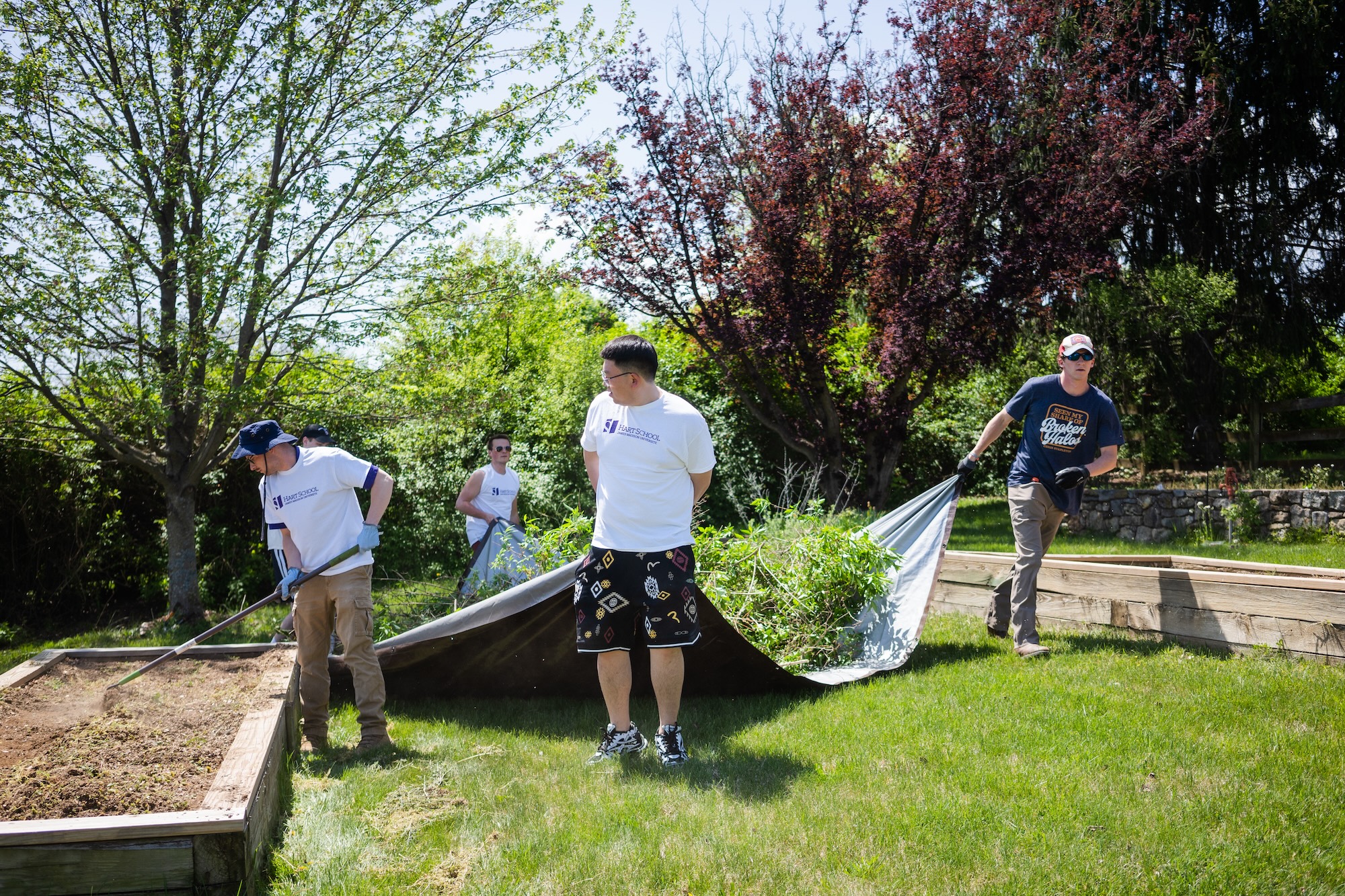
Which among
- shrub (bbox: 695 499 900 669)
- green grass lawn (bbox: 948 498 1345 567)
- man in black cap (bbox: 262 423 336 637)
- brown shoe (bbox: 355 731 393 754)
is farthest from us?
green grass lawn (bbox: 948 498 1345 567)

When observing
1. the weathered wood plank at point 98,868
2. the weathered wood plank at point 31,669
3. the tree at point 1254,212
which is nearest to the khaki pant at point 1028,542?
the weathered wood plank at point 98,868

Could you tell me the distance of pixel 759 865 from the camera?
8.64 ft

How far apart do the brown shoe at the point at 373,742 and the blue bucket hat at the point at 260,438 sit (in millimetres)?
1381

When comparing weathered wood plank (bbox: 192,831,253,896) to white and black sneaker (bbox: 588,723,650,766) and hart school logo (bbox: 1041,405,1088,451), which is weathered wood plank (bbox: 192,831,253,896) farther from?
hart school logo (bbox: 1041,405,1088,451)

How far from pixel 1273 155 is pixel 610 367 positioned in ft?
45.7

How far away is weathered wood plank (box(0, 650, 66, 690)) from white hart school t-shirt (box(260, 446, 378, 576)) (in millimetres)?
1346

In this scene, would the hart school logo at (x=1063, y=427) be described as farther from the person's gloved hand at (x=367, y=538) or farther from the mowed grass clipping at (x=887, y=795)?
the person's gloved hand at (x=367, y=538)

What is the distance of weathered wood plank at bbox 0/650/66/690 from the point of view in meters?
4.07

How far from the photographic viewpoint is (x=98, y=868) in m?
2.38

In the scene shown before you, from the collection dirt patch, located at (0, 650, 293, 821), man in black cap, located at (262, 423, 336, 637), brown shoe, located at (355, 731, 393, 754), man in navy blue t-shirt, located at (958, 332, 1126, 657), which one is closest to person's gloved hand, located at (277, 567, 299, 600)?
man in black cap, located at (262, 423, 336, 637)

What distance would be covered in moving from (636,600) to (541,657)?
1.10 meters

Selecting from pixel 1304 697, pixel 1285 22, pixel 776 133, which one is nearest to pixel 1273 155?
pixel 1285 22

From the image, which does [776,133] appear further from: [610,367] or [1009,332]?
[610,367]

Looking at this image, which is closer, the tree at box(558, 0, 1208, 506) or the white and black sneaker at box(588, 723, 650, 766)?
the white and black sneaker at box(588, 723, 650, 766)
